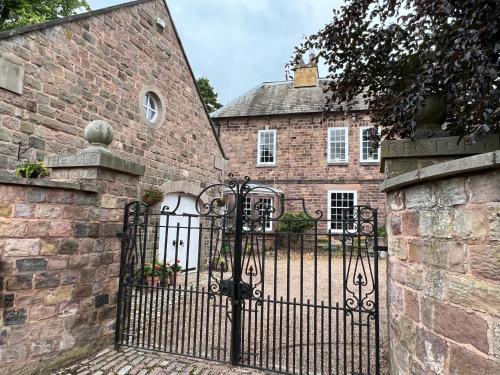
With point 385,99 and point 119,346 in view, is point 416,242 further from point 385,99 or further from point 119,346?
point 119,346

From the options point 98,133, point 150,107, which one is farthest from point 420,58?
point 150,107

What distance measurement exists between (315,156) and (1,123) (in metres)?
13.9

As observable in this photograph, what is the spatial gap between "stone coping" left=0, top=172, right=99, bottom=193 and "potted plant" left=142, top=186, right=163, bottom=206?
14.0ft

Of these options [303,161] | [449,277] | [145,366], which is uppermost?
[303,161]

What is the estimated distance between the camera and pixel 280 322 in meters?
3.62

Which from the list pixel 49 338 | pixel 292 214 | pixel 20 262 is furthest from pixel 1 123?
pixel 292 214

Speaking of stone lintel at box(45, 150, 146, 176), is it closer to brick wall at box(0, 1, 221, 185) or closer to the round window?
brick wall at box(0, 1, 221, 185)

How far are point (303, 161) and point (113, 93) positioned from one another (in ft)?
37.1

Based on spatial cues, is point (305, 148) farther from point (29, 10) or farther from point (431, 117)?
point (431, 117)

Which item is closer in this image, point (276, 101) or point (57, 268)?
point (57, 268)

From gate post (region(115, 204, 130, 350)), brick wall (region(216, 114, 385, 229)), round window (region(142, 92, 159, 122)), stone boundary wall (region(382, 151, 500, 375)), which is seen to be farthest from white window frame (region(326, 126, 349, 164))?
stone boundary wall (region(382, 151, 500, 375))

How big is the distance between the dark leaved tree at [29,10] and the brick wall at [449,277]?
44.1 feet

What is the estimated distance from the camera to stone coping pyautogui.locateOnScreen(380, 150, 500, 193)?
1.70 metres

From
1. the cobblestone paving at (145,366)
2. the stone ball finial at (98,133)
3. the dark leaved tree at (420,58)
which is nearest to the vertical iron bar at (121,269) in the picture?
the cobblestone paving at (145,366)
